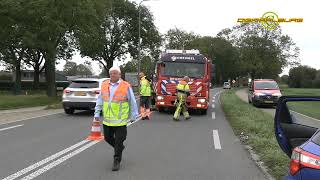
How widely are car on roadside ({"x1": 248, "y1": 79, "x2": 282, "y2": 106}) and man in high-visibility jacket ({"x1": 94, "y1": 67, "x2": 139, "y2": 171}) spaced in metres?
22.1

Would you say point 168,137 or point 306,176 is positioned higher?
point 306,176

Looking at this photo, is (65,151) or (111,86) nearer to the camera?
(111,86)

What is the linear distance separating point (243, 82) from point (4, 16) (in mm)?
101441

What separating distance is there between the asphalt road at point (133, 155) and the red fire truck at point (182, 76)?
19.3 ft

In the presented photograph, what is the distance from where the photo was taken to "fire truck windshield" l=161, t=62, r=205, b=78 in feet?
73.2

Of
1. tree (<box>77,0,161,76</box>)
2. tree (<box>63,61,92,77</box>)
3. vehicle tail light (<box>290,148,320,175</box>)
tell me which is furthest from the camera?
tree (<box>63,61,92,77</box>)

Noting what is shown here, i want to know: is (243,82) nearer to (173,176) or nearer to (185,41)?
(185,41)

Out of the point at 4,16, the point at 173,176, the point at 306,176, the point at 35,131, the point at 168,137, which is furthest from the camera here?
the point at 4,16

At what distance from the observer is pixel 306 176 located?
4578 mm

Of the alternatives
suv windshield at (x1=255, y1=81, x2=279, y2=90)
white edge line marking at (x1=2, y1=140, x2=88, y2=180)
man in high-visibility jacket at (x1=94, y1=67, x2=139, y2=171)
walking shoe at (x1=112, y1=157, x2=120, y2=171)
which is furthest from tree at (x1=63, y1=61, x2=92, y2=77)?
walking shoe at (x1=112, y1=157, x2=120, y2=171)

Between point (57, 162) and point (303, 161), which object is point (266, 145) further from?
point (303, 161)

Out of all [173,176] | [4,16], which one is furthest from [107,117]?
[4,16]

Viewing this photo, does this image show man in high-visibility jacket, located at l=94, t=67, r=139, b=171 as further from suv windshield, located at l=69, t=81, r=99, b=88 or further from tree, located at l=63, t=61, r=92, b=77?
tree, located at l=63, t=61, r=92, b=77

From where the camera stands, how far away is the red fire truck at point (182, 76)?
21.9 metres
